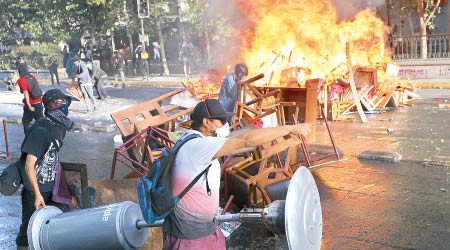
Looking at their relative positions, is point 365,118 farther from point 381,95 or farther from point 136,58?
point 136,58

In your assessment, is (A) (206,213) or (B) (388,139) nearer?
(A) (206,213)

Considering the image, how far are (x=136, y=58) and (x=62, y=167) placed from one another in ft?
89.3

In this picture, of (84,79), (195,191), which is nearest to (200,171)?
(195,191)

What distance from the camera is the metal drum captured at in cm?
350

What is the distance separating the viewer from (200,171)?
2.85 m

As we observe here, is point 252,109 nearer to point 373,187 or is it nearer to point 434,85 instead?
point 373,187

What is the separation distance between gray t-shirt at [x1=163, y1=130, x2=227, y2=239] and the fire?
9791 mm

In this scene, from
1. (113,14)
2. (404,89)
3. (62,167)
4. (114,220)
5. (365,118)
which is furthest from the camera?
(113,14)

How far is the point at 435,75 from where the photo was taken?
19797mm

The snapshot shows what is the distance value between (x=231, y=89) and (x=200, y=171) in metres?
5.53

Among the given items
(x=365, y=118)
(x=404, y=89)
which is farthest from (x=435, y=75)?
(x=365, y=118)

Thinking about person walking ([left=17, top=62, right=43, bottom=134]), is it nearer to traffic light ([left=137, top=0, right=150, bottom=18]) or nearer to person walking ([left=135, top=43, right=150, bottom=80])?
traffic light ([left=137, top=0, right=150, bottom=18])

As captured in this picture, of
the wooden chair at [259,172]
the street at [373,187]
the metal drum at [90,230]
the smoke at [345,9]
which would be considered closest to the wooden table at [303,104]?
the street at [373,187]

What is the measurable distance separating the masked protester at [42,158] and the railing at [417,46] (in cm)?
1934
